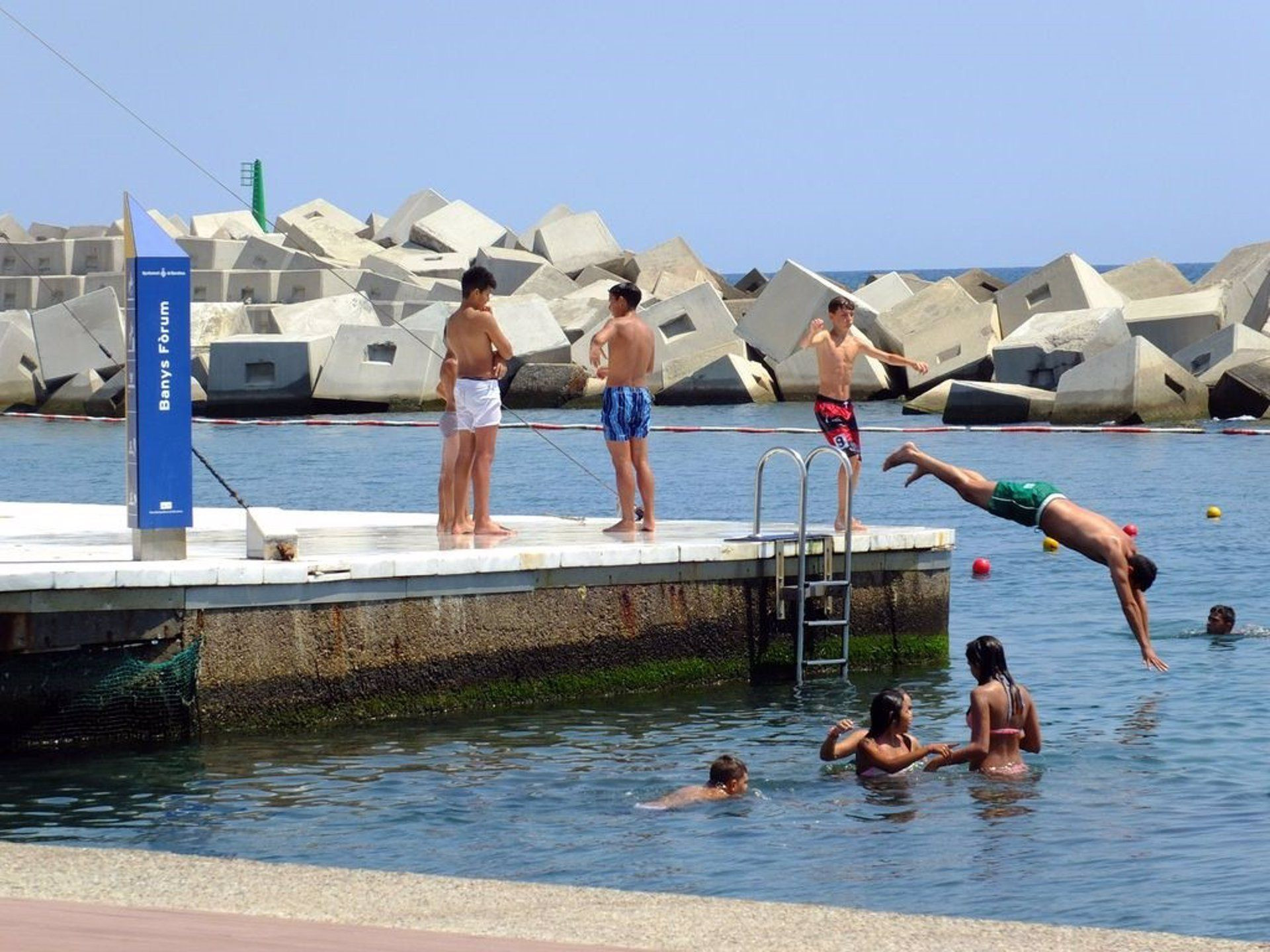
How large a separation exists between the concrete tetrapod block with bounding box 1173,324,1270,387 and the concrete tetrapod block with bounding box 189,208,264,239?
110ft

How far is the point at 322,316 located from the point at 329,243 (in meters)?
14.3

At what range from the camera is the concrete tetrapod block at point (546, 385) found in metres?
47.8

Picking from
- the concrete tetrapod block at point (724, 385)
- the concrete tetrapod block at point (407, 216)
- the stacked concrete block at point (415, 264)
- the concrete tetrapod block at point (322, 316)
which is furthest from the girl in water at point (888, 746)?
the concrete tetrapod block at point (407, 216)

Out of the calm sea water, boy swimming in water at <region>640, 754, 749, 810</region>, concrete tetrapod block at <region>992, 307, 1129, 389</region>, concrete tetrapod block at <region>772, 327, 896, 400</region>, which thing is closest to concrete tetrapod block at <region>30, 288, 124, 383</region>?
concrete tetrapod block at <region>772, 327, 896, 400</region>

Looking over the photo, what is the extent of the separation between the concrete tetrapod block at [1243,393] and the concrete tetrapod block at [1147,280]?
8.37 m

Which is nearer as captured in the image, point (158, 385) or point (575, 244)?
point (158, 385)

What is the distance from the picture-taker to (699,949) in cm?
713

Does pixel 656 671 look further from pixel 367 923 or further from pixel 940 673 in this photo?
pixel 367 923

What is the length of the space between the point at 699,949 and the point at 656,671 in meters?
7.37

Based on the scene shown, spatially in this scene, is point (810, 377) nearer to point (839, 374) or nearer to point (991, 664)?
point (839, 374)

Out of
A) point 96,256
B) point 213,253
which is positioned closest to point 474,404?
point 213,253

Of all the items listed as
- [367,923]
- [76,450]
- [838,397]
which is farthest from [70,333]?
[367,923]

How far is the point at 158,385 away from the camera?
40.5ft

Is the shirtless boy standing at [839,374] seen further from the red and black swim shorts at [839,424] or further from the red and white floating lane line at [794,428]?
the red and white floating lane line at [794,428]
